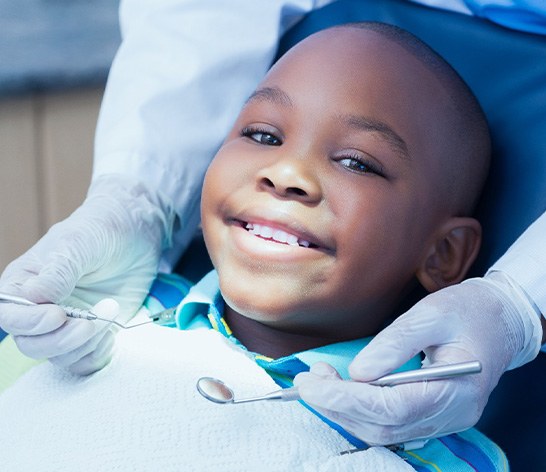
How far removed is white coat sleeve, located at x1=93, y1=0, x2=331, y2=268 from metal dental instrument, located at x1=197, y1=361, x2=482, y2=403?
47cm

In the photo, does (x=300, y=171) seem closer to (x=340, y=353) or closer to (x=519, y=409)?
(x=340, y=353)

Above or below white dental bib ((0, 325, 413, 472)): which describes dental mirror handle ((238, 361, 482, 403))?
above

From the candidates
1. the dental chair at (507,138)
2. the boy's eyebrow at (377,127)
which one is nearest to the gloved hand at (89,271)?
the dental chair at (507,138)

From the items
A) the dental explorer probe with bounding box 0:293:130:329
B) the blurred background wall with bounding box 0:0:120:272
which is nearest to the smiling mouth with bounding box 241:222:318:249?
the dental explorer probe with bounding box 0:293:130:329

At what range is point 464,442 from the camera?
3.42 feet

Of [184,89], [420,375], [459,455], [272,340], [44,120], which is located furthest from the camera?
[44,120]

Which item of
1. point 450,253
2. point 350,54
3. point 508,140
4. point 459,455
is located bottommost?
point 459,455

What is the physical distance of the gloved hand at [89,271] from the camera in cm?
104

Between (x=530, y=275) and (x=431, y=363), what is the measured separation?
0.18 metres

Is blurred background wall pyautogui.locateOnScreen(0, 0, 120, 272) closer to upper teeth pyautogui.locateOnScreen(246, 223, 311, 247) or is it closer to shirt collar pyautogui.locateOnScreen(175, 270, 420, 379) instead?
shirt collar pyautogui.locateOnScreen(175, 270, 420, 379)

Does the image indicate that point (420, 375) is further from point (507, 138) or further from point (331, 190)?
point (507, 138)

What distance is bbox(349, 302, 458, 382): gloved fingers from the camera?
92 centimetres

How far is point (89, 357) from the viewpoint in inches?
41.9

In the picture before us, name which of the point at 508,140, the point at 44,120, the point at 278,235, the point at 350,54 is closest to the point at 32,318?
the point at 278,235
